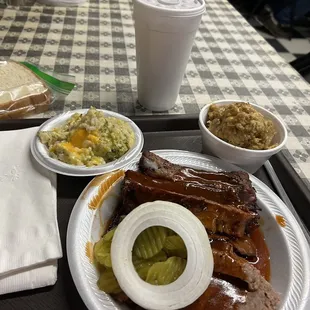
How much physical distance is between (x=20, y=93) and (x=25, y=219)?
72 centimetres

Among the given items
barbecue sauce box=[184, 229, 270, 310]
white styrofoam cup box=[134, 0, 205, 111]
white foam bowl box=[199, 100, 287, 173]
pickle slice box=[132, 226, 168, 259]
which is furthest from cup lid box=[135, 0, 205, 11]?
barbecue sauce box=[184, 229, 270, 310]

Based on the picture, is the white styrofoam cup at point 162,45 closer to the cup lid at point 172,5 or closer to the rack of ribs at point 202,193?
the cup lid at point 172,5

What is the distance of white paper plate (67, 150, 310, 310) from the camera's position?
2.82ft

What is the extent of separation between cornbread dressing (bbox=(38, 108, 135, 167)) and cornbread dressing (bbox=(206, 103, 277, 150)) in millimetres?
349

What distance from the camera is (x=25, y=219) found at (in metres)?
0.99

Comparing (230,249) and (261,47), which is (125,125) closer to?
(230,249)

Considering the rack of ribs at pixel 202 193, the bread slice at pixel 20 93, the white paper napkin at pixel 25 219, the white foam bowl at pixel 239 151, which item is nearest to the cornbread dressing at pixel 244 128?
the white foam bowl at pixel 239 151

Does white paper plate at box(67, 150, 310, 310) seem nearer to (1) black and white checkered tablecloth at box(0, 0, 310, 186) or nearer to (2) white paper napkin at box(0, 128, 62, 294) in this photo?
(2) white paper napkin at box(0, 128, 62, 294)

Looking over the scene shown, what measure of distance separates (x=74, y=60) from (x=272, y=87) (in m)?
1.18

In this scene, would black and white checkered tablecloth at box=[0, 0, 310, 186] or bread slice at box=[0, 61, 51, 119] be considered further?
black and white checkered tablecloth at box=[0, 0, 310, 186]

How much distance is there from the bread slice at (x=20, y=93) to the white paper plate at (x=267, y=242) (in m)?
0.60

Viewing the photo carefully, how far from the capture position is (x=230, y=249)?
946 millimetres

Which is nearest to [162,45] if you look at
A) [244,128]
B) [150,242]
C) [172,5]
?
[172,5]

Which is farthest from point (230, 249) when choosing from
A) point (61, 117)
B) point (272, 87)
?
point (272, 87)
